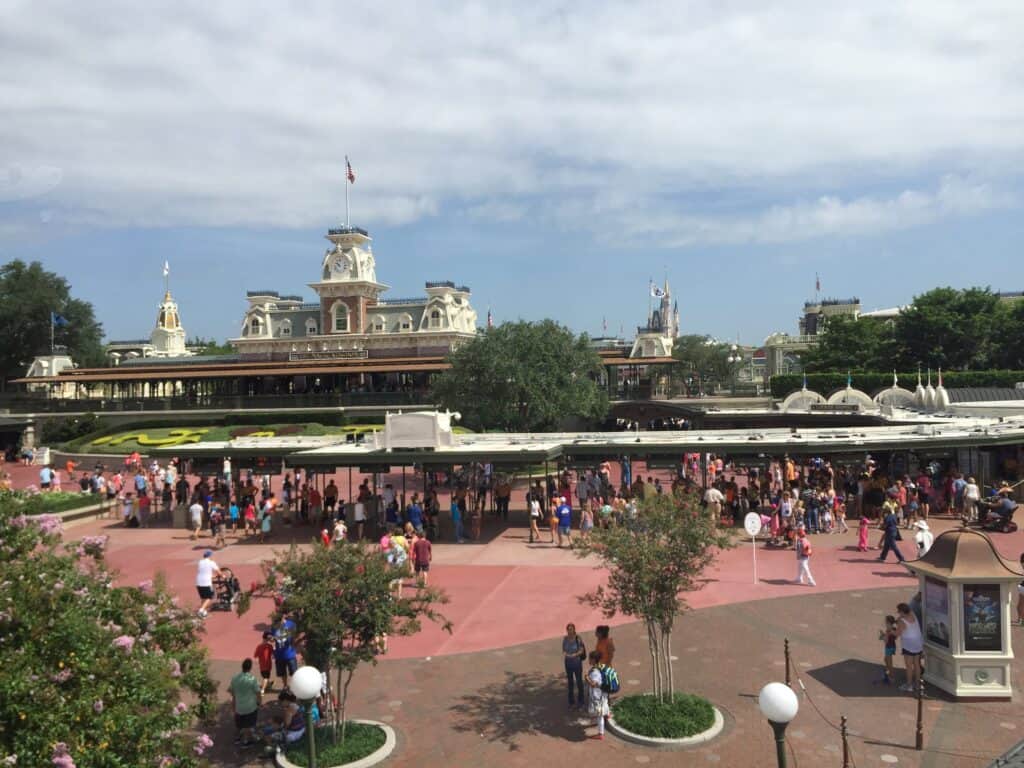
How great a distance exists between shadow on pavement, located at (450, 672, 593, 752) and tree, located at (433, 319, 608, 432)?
2738cm

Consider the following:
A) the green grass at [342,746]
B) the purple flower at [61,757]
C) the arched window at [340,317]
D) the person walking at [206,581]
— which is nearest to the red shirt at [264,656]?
the green grass at [342,746]

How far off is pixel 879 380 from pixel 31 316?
78.5 m

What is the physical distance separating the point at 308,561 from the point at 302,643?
3.42 feet

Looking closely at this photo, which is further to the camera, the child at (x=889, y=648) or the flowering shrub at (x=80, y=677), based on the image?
the child at (x=889, y=648)

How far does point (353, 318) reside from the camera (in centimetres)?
7175

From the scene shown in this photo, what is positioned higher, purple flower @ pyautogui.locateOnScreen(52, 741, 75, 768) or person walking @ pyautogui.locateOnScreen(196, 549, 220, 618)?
purple flower @ pyautogui.locateOnScreen(52, 741, 75, 768)

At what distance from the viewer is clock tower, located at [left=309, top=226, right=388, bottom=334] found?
7169cm

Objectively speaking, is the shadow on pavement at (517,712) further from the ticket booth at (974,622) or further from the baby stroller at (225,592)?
the baby stroller at (225,592)

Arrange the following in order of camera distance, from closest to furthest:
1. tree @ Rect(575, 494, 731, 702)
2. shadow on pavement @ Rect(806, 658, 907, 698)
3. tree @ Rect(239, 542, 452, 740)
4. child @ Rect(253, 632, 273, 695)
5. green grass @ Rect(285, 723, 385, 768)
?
tree @ Rect(239, 542, 452, 740)
green grass @ Rect(285, 723, 385, 768)
tree @ Rect(575, 494, 731, 702)
shadow on pavement @ Rect(806, 658, 907, 698)
child @ Rect(253, 632, 273, 695)

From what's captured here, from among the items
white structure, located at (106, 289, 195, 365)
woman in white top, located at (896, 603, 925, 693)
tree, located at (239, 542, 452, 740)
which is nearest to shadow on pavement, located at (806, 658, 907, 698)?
woman in white top, located at (896, 603, 925, 693)

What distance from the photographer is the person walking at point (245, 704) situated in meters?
10.5

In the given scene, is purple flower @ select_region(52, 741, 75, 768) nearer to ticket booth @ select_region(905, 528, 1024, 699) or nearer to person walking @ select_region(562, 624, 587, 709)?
person walking @ select_region(562, 624, 587, 709)

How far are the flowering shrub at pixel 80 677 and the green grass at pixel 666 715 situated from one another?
17.7 feet

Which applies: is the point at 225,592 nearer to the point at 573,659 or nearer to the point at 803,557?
the point at 573,659
